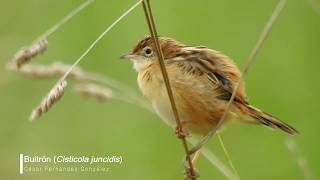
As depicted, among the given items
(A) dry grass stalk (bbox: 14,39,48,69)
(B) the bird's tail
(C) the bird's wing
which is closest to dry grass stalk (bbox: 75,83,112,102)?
(C) the bird's wing

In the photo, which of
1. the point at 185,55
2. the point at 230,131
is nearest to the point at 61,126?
the point at 230,131

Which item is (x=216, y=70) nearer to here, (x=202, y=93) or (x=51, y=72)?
(x=202, y=93)

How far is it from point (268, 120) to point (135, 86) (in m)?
2.34

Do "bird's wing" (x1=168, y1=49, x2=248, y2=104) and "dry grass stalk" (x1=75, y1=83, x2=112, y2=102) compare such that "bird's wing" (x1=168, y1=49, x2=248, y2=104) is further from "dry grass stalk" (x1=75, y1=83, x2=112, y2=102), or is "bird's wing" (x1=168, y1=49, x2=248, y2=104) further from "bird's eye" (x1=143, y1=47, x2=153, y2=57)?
"dry grass stalk" (x1=75, y1=83, x2=112, y2=102)

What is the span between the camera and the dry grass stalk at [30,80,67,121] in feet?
9.80

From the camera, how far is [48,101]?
303 cm

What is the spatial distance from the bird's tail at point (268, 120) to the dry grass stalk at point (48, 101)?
67.5 inches

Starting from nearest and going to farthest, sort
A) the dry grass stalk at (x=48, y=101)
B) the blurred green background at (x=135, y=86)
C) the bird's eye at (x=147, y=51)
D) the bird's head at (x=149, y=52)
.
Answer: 1. the dry grass stalk at (x=48, y=101)
2. the bird's head at (x=149, y=52)
3. the bird's eye at (x=147, y=51)
4. the blurred green background at (x=135, y=86)

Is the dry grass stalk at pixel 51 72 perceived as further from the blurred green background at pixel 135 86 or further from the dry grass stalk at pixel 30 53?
the blurred green background at pixel 135 86

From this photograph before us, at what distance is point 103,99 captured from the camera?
163 inches

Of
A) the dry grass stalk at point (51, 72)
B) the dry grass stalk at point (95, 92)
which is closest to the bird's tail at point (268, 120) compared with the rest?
the dry grass stalk at point (95, 92)

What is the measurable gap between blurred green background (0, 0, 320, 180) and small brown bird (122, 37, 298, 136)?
1191 mm

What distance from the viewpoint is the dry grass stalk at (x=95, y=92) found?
4.14 meters

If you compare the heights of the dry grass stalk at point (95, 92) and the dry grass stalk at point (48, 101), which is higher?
the dry grass stalk at point (95, 92)
